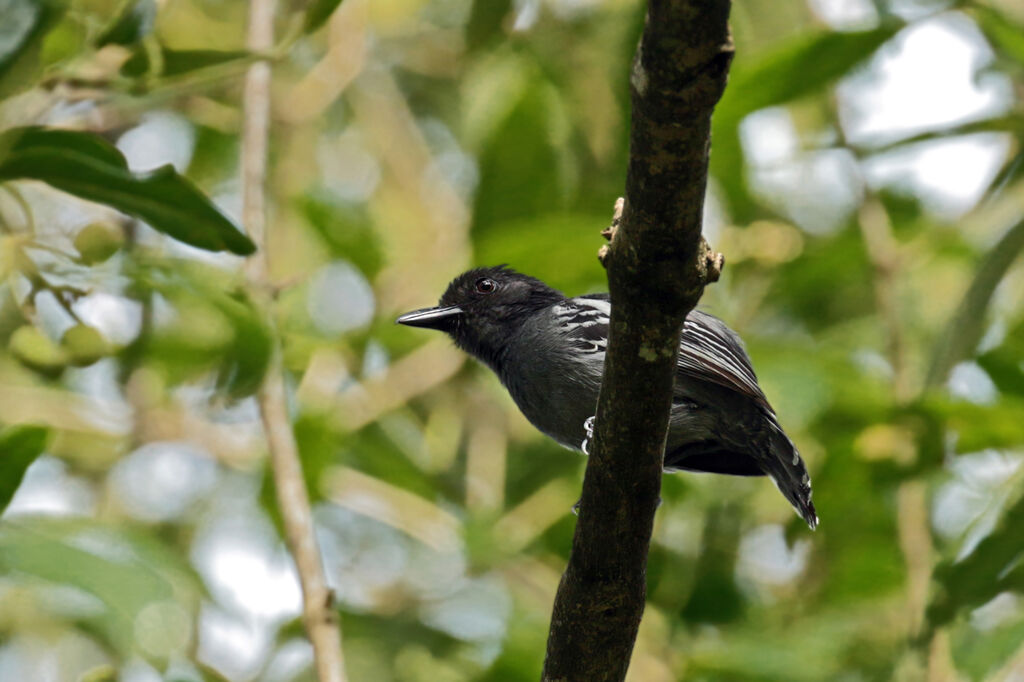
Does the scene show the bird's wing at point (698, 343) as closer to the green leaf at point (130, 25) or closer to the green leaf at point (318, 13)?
the green leaf at point (318, 13)

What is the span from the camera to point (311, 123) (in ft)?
25.9

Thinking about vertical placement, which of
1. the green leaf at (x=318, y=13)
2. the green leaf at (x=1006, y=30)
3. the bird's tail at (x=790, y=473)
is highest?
the green leaf at (x=1006, y=30)

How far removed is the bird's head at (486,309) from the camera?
4.77 m

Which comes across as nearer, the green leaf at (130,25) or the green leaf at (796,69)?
the green leaf at (130,25)

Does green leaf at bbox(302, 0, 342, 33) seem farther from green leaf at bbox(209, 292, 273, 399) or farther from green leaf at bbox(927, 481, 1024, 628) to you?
green leaf at bbox(927, 481, 1024, 628)

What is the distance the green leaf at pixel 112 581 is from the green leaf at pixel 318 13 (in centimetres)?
151

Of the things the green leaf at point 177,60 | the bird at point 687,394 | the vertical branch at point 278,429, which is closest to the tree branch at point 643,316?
the vertical branch at point 278,429

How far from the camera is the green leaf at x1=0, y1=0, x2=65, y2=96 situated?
2699mm

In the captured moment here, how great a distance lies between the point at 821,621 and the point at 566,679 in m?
2.59

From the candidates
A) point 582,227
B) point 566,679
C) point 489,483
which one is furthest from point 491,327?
point 566,679

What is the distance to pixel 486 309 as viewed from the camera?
15.9 feet

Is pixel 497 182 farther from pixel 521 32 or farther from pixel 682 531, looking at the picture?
pixel 682 531

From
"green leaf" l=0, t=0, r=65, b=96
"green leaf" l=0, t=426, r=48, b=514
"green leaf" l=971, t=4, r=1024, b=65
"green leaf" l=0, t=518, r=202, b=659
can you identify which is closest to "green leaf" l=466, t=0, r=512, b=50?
"green leaf" l=971, t=4, r=1024, b=65

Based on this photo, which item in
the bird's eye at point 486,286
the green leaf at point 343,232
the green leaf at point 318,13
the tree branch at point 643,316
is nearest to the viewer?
the tree branch at point 643,316
